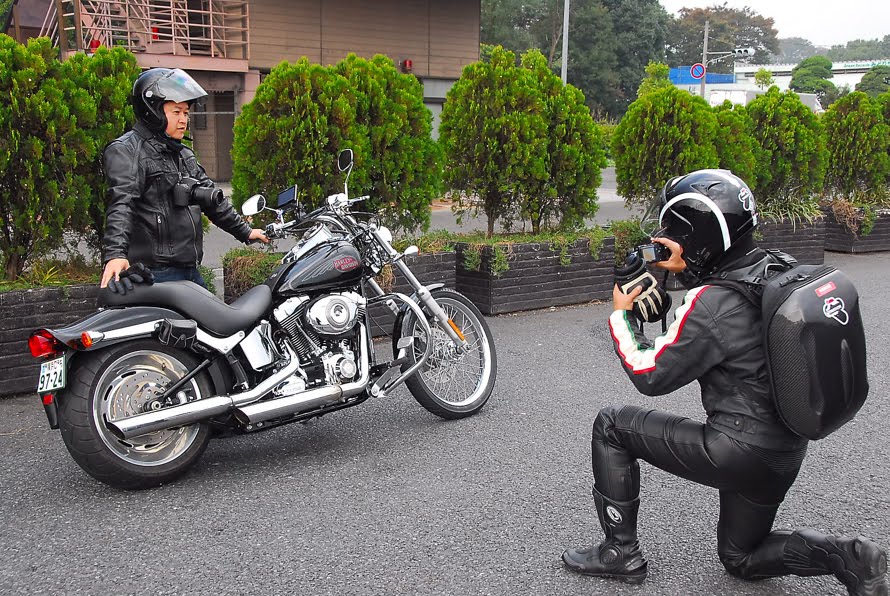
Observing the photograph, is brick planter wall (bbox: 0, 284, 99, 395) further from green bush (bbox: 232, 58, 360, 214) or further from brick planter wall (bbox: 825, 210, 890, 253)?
brick planter wall (bbox: 825, 210, 890, 253)

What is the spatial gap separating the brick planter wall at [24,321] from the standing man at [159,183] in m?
1.13

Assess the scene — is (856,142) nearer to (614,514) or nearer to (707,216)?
(707,216)

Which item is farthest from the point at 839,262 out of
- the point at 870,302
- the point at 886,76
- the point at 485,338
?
the point at 886,76

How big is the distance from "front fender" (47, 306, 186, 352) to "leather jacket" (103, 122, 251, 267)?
44 cm

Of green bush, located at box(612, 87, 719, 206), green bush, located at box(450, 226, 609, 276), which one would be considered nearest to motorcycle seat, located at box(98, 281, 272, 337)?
green bush, located at box(450, 226, 609, 276)

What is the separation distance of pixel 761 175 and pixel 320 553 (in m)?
8.98

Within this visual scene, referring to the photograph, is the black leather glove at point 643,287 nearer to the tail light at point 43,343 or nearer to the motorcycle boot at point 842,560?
the motorcycle boot at point 842,560

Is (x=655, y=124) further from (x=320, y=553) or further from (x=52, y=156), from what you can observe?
(x=320, y=553)

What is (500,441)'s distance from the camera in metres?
4.93

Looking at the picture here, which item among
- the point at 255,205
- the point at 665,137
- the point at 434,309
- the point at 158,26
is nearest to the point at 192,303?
the point at 255,205

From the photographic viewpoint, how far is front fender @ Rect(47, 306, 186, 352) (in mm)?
3884

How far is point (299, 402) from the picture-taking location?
4344 millimetres

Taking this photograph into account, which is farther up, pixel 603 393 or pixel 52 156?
pixel 52 156

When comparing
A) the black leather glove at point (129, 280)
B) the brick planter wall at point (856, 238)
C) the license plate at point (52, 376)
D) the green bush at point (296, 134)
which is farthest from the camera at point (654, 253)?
the brick planter wall at point (856, 238)
